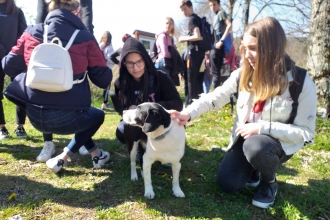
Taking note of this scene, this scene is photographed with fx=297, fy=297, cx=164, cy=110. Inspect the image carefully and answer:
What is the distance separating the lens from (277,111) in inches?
95.3

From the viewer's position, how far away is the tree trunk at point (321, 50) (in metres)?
4.52

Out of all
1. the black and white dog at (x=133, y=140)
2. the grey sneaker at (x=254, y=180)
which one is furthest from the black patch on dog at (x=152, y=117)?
the grey sneaker at (x=254, y=180)

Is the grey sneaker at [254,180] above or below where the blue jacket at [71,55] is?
below

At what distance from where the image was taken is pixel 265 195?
2.52 m

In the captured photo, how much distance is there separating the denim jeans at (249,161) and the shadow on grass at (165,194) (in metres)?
0.14

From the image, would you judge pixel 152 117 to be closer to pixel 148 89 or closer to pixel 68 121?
pixel 148 89

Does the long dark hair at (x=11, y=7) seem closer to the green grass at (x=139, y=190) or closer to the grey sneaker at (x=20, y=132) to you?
the grey sneaker at (x=20, y=132)

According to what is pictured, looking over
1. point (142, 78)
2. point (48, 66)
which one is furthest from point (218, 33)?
point (48, 66)

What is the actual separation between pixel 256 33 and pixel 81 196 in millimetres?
2007

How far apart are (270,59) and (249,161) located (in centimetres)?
85

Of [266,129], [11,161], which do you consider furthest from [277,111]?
[11,161]

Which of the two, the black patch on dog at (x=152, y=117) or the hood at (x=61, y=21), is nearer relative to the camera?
the black patch on dog at (x=152, y=117)

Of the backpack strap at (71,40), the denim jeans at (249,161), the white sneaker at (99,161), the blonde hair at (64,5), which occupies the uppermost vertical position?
the blonde hair at (64,5)

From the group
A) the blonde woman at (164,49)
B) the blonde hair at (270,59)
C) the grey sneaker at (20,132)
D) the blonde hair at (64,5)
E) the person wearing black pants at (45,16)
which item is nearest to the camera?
the blonde hair at (270,59)
